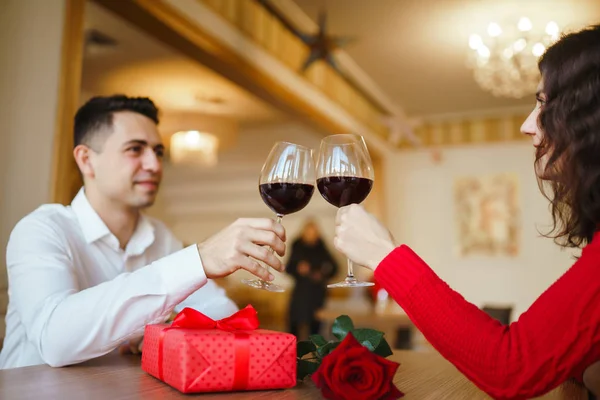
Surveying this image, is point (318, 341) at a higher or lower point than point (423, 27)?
lower

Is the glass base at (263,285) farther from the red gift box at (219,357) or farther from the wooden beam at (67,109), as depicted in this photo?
the wooden beam at (67,109)

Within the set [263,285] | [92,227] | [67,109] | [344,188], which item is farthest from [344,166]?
[67,109]

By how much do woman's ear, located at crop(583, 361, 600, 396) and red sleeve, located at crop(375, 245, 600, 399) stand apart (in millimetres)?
176

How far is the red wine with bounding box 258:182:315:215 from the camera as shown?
96 centimetres

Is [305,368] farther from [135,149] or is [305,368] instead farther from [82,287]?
[135,149]

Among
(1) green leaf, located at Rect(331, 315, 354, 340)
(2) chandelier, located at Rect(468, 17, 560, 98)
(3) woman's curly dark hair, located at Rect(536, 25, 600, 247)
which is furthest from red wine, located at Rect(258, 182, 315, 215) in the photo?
(2) chandelier, located at Rect(468, 17, 560, 98)

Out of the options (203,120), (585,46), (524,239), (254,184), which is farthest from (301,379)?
(254,184)

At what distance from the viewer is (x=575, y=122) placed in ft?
2.88

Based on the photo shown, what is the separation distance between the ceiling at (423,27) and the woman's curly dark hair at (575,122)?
9.93 feet

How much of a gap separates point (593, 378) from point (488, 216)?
5.63 metres

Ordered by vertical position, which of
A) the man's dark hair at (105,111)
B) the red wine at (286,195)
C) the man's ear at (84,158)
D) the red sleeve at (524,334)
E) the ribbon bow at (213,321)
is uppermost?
the man's dark hair at (105,111)

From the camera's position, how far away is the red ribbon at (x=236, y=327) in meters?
0.81

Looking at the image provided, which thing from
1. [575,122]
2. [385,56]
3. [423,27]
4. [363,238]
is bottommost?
[363,238]

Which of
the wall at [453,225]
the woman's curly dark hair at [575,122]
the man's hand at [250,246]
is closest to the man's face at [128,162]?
the man's hand at [250,246]
